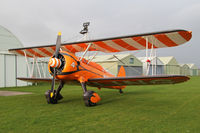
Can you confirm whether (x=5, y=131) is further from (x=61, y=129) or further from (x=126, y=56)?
(x=126, y=56)

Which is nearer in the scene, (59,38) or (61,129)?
(61,129)

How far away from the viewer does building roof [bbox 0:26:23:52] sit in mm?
18030

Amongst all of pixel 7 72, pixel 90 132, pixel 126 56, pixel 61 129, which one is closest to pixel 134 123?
pixel 90 132

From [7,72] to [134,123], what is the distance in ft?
54.7

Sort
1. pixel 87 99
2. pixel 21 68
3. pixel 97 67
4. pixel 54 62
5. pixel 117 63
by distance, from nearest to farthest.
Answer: pixel 54 62 → pixel 87 99 → pixel 97 67 → pixel 21 68 → pixel 117 63

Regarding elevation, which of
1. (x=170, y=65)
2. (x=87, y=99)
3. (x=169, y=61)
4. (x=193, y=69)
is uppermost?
(x=169, y=61)

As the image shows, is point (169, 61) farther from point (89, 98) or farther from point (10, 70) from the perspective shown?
point (89, 98)

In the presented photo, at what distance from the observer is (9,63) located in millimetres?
17875

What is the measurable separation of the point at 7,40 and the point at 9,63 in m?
2.59

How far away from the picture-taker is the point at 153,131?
3.82 metres

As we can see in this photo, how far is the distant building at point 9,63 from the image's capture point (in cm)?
1733

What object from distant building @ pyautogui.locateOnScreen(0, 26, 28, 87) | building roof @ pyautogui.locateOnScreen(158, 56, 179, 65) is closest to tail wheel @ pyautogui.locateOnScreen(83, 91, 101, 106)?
distant building @ pyautogui.locateOnScreen(0, 26, 28, 87)

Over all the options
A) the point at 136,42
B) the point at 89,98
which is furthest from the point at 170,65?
the point at 89,98

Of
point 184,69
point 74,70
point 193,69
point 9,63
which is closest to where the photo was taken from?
point 74,70
